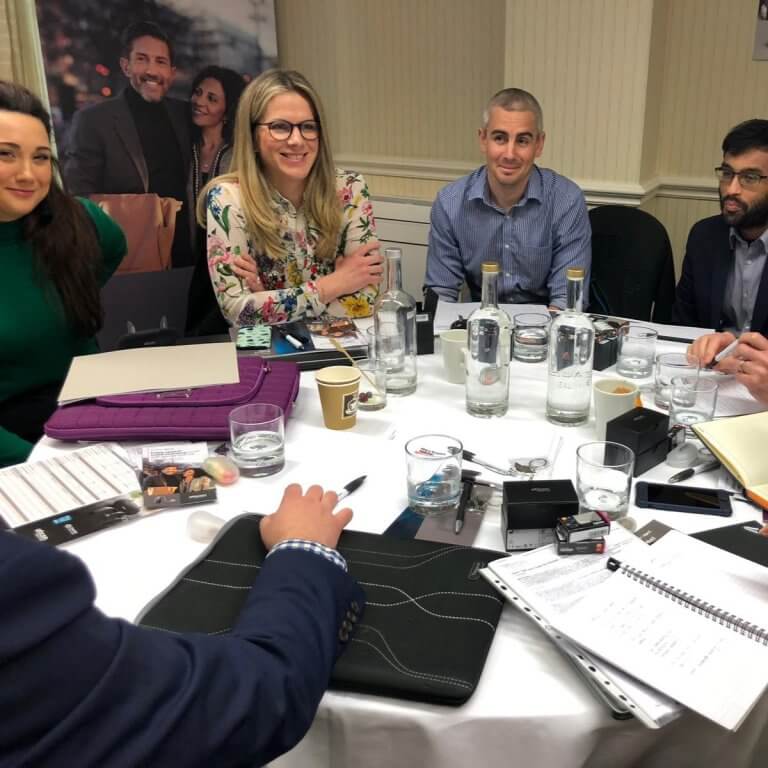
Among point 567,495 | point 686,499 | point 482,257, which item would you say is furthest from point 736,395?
point 482,257

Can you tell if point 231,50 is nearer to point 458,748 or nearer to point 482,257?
point 482,257

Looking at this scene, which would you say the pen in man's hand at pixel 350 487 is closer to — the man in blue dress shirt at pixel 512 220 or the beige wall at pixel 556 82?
the man in blue dress shirt at pixel 512 220

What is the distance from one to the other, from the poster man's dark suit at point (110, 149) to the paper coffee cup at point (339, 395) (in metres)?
2.25

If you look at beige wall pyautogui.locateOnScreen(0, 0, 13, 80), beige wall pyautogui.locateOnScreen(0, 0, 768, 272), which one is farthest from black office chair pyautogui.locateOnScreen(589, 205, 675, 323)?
beige wall pyautogui.locateOnScreen(0, 0, 13, 80)

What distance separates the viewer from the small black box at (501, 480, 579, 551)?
104cm

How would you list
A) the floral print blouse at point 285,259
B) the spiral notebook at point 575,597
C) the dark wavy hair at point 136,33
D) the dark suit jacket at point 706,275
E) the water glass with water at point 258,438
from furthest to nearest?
the dark wavy hair at point 136,33 → the dark suit jacket at point 706,275 → the floral print blouse at point 285,259 → the water glass with water at point 258,438 → the spiral notebook at point 575,597

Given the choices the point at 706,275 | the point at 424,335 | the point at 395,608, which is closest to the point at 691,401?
the point at 424,335

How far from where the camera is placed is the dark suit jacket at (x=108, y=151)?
10.3 feet

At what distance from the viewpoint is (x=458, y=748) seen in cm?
81

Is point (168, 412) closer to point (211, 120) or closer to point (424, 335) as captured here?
point (424, 335)

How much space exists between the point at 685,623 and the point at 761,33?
9.77 ft

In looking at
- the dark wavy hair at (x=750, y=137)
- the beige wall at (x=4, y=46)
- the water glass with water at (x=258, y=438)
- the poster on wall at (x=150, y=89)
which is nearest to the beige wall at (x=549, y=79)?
the beige wall at (x=4, y=46)

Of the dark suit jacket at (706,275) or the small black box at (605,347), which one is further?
the dark suit jacket at (706,275)

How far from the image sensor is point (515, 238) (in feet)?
8.68
